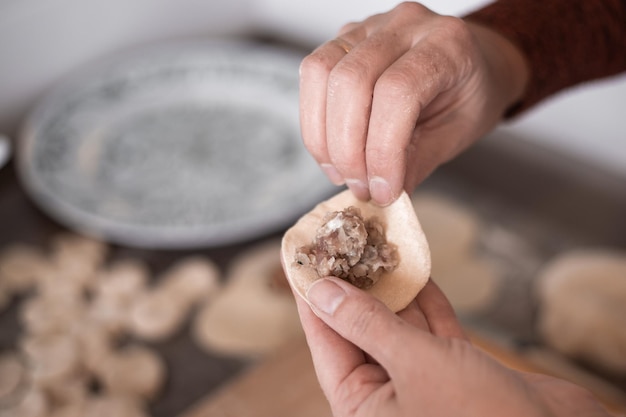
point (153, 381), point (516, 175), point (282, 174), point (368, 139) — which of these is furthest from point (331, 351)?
point (516, 175)

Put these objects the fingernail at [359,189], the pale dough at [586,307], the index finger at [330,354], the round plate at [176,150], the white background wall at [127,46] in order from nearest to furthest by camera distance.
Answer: the index finger at [330,354], the fingernail at [359,189], the pale dough at [586,307], the round plate at [176,150], the white background wall at [127,46]

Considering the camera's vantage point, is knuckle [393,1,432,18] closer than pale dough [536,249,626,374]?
Yes

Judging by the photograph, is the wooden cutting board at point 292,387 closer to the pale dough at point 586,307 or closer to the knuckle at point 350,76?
the pale dough at point 586,307

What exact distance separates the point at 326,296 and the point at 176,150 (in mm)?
883

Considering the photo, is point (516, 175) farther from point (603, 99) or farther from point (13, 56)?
point (13, 56)

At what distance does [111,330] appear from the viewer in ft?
3.68

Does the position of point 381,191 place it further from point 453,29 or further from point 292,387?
point 292,387

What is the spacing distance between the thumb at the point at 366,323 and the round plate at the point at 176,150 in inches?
22.8

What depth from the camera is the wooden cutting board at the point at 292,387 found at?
3.27 feet

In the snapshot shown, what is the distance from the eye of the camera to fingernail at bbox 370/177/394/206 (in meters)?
0.75

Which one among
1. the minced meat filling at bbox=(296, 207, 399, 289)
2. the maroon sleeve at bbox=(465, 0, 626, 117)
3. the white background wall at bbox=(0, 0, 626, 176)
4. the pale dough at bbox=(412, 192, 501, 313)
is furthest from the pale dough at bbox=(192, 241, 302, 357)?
the white background wall at bbox=(0, 0, 626, 176)

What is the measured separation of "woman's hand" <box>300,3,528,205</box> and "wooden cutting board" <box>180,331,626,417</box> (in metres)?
0.35

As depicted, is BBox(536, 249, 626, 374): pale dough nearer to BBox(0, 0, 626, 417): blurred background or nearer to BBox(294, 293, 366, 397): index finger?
BBox(0, 0, 626, 417): blurred background

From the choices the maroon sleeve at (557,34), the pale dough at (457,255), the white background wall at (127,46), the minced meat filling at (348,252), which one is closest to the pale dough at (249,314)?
the pale dough at (457,255)
